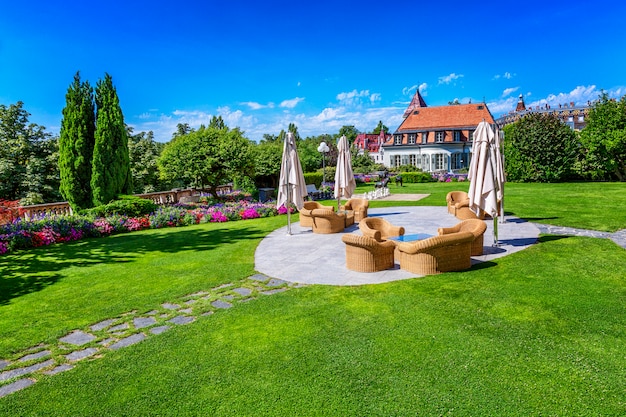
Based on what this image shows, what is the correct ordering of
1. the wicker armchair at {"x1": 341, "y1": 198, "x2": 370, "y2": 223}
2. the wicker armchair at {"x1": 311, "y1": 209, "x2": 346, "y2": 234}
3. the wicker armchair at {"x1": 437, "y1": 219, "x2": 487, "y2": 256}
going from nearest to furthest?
1. the wicker armchair at {"x1": 437, "y1": 219, "x2": 487, "y2": 256}
2. the wicker armchair at {"x1": 311, "y1": 209, "x2": 346, "y2": 234}
3. the wicker armchair at {"x1": 341, "y1": 198, "x2": 370, "y2": 223}

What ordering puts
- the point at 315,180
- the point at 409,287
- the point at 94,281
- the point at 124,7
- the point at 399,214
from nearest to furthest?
1. the point at 409,287
2. the point at 94,281
3. the point at 399,214
4. the point at 124,7
5. the point at 315,180

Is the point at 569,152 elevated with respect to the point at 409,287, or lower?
elevated

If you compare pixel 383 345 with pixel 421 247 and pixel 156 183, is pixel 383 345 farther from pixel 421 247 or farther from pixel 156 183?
pixel 156 183

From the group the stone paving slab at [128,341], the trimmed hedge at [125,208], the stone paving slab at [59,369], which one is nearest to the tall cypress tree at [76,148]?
the trimmed hedge at [125,208]

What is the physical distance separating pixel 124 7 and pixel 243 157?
860cm

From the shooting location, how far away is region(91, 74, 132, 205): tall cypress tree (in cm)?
1692

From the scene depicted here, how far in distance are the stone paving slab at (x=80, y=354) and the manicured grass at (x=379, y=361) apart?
0.34 metres

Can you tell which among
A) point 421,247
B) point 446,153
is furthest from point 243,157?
point 446,153

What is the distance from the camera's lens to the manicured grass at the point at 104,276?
6098 millimetres

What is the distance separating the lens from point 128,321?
5.89 meters

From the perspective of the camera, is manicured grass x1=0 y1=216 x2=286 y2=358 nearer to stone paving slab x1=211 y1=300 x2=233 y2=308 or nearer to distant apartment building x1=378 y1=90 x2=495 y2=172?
stone paving slab x1=211 y1=300 x2=233 y2=308

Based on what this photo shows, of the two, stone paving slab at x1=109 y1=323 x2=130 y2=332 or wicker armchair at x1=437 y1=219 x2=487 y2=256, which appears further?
wicker armchair at x1=437 y1=219 x2=487 y2=256

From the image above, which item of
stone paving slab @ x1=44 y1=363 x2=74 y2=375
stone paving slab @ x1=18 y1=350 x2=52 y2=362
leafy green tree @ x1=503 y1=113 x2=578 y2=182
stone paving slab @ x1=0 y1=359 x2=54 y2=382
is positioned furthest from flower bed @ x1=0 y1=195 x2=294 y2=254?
leafy green tree @ x1=503 y1=113 x2=578 y2=182

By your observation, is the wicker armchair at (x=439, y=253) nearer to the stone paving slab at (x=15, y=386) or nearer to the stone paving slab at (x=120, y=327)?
the stone paving slab at (x=120, y=327)
